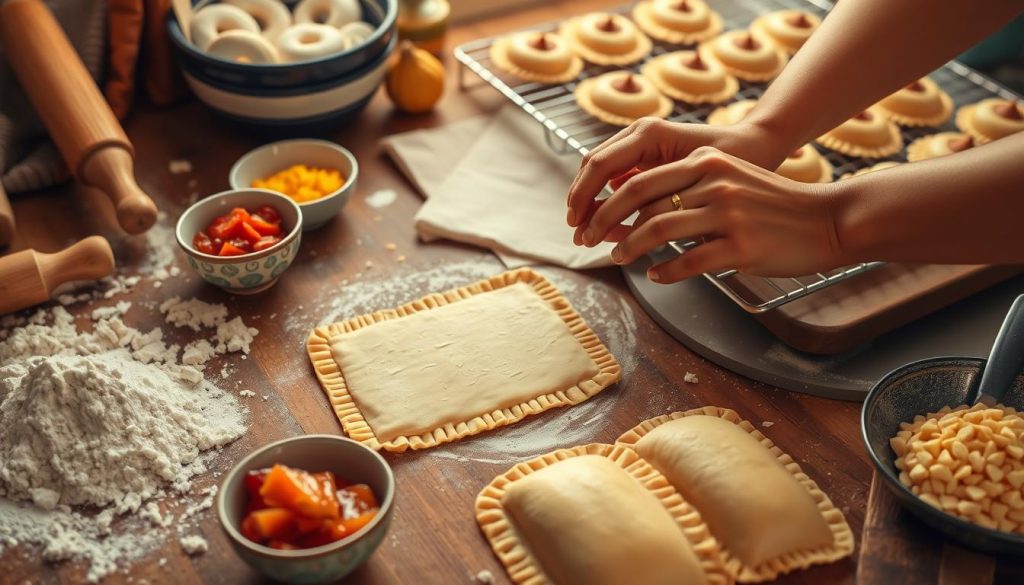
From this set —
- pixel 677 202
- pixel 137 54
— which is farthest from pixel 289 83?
pixel 677 202

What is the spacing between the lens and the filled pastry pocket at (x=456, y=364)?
131 cm

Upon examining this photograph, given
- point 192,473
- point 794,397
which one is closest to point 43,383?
point 192,473

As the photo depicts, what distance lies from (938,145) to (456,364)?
3.20 ft

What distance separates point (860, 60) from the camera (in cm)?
141

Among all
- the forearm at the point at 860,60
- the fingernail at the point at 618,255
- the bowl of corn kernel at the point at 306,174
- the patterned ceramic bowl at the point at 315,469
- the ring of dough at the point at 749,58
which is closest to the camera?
the patterned ceramic bowl at the point at 315,469

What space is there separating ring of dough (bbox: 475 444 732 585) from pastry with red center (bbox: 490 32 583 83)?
3.08 feet

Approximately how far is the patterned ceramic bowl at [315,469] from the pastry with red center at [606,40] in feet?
3.70

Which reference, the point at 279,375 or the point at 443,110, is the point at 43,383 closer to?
the point at 279,375

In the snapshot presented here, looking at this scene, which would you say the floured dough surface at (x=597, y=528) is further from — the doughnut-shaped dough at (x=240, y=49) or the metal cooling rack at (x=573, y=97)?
the doughnut-shaped dough at (x=240, y=49)

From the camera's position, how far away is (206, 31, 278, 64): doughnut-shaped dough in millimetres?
1763

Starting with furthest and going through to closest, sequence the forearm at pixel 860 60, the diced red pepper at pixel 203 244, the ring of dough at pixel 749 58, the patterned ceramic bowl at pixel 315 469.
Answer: the ring of dough at pixel 749 58 < the diced red pepper at pixel 203 244 < the forearm at pixel 860 60 < the patterned ceramic bowl at pixel 315 469

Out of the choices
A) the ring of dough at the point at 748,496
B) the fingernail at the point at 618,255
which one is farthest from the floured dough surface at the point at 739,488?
the fingernail at the point at 618,255

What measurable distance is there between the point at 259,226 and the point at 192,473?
0.43 m

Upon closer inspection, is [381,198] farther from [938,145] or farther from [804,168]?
[938,145]
